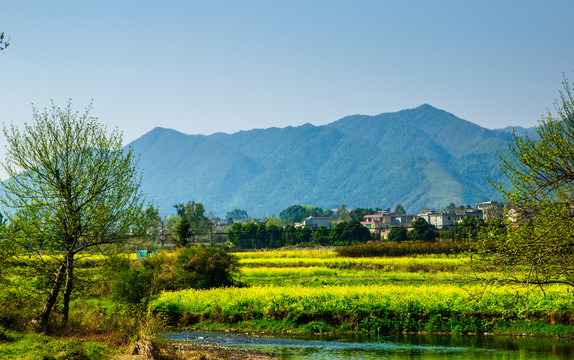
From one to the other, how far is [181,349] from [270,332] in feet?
31.4

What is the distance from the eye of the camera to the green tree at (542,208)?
20109 millimetres

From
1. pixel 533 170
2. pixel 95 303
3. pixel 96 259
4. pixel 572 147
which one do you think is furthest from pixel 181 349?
pixel 95 303

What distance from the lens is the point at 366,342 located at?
27344mm

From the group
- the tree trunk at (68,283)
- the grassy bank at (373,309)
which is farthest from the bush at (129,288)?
the tree trunk at (68,283)

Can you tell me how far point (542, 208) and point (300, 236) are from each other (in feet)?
350

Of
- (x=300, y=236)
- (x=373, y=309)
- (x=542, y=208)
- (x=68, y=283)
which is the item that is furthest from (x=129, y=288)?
(x=300, y=236)

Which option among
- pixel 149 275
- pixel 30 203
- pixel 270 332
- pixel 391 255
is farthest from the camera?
pixel 391 255

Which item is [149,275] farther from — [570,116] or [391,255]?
[391,255]

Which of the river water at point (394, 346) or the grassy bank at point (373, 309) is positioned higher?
the grassy bank at point (373, 309)

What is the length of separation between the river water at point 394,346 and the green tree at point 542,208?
13.7ft

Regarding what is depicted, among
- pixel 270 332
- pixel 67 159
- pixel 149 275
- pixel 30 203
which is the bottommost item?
pixel 270 332

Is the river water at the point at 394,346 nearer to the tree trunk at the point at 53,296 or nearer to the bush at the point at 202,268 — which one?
the tree trunk at the point at 53,296

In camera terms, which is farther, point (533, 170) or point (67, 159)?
point (67, 159)

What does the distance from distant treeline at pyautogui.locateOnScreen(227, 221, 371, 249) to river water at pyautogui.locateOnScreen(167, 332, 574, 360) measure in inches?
3424
